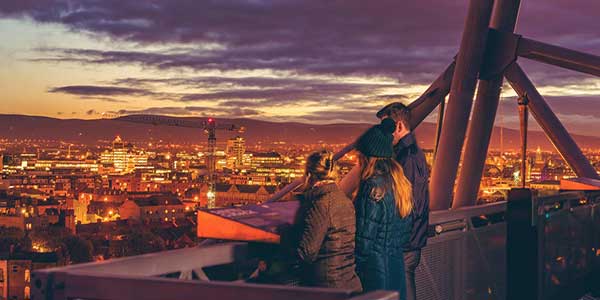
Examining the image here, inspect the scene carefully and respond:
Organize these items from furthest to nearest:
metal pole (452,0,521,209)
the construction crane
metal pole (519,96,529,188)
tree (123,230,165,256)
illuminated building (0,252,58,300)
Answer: the construction crane, tree (123,230,165,256), illuminated building (0,252,58,300), metal pole (452,0,521,209), metal pole (519,96,529,188)

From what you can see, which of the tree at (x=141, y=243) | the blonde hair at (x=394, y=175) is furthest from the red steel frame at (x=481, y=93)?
the tree at (x=141, y=243)

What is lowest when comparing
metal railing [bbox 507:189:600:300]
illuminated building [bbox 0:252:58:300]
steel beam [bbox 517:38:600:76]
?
illuminated building [bbox 0:252:58:300]

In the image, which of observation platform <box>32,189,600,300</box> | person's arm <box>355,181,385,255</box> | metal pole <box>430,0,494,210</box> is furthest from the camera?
metal pole <box>430,0,494,210</box>

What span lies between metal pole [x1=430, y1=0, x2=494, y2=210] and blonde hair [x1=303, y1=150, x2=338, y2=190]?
6513 millimetres

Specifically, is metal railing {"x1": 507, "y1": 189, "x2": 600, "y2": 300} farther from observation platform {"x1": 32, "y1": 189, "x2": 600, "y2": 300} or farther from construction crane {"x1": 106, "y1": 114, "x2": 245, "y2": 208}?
construction crane {"x1": 106, "y1": 114, "x2": 245, "y2": 208}

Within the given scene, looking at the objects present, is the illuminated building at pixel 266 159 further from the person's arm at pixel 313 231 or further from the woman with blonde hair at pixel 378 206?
the person's arm at pixel 313 231

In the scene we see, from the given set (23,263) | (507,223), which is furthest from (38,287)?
(23,263)

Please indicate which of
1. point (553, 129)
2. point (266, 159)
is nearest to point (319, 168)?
point (553, 129)

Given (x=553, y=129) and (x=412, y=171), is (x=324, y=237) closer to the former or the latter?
(x=412, y=171)

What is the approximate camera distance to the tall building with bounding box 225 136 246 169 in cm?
18825

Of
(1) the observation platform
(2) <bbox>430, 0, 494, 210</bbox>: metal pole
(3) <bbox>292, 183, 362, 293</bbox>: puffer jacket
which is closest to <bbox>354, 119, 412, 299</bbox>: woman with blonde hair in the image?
(3) <bbox>292, 183, 362, 293</bbox>: puffer jacket

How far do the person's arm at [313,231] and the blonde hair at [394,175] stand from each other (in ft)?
1.82

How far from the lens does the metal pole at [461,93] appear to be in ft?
33.3

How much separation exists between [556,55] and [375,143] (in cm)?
688
